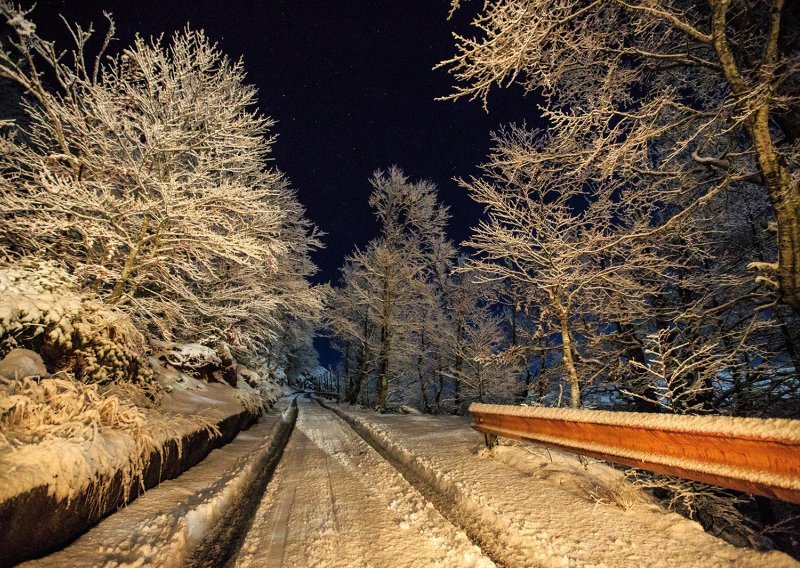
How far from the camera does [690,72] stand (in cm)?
570

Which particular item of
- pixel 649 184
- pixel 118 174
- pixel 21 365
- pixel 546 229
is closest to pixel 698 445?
pixel 546 229

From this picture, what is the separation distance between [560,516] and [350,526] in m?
1.81

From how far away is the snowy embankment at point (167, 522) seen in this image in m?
2.19

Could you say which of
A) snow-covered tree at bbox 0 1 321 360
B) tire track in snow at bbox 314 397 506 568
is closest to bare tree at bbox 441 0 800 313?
tire track in snow at bbox 314 397 506 568

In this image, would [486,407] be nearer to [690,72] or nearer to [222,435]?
[222,435]

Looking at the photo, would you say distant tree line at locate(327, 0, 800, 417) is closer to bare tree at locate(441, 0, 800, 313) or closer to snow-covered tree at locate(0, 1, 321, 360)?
bare tree at locate(441, 0, 800, 313)

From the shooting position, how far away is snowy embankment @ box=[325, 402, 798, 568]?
209cm

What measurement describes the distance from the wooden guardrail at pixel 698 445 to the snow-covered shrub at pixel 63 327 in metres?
5.79

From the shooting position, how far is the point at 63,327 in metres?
4.14

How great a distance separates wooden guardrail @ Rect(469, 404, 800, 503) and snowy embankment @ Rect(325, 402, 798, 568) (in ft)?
1.88

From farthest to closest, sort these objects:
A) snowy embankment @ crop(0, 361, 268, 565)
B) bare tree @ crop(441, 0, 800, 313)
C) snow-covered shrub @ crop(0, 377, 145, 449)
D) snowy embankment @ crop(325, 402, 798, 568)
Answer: bare tree @ crop(441, 0, 800, 313) < snow-covered shrub @ crop(0, 377, 145, 449) < snowy embankment @ crop(325, 402, 798, 568) < snowy embankment @ crop(0, 361, 268, 565)

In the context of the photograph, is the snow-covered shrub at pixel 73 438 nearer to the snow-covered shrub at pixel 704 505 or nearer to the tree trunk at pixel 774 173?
the snow-covered shrub at pixel 704 505

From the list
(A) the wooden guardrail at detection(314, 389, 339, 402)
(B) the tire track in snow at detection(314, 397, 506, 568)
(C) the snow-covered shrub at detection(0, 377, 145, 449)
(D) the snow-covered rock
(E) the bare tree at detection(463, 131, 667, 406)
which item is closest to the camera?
(B) the tire track in snow at detection(314, 397, 506, 568)

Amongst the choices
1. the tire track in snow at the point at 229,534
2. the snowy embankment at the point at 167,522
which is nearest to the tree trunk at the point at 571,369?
the tire track in snow at the point at 229,534
